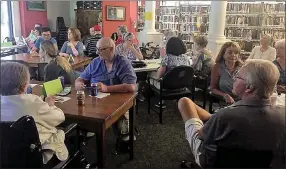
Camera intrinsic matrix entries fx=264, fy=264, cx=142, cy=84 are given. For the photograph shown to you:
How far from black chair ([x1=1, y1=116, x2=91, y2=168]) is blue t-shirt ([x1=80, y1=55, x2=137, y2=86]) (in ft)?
3.72

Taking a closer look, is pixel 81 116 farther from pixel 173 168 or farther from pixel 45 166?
pixel 173 168

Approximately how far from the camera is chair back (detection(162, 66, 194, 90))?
120 inches

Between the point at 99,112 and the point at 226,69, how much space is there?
4.73 ft

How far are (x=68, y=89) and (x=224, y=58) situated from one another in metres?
1.50

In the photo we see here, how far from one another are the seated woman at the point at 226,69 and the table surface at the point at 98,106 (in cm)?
93

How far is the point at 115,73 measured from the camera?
2377 millimetres

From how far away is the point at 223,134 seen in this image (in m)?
1.24

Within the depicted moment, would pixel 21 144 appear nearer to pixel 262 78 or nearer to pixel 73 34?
pixel 262 78

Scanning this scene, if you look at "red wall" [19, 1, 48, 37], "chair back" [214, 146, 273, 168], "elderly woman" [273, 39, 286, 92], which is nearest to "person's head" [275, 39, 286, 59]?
"elderly woman" [273, 39, 286, 92]

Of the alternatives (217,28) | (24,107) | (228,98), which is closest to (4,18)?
(24,107)

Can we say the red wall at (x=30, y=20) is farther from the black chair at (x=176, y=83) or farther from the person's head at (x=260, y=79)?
the person's head at (x=260, y=79)

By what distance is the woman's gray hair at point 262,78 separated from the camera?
1191mm

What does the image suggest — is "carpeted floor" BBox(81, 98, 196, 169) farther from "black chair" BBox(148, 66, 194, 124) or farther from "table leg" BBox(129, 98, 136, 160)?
"black chair" BBox(148, 66, 194, 124)

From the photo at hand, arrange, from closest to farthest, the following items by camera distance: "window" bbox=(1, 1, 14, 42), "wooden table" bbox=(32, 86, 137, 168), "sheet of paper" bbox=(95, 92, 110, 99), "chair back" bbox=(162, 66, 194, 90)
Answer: "window" bbox=(1, 1, 14, 42) → "wooden table" bbox=(32, 86, 137, 168) → "sheet of paper" bbox=(95, 92, 110, 99) → "chair back" bbox=(162, 66, 194, 90)
